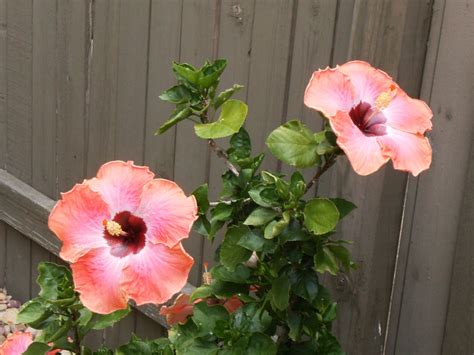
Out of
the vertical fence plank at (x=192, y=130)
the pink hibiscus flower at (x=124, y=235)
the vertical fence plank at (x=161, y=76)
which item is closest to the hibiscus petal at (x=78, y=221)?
the pink hibiscus flower at (x=124, y=235)

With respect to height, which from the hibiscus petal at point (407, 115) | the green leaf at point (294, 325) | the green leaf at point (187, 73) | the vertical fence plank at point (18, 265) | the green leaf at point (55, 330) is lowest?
the vertical fence plank at point (18, 265)

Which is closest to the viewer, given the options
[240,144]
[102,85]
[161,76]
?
[240,144]

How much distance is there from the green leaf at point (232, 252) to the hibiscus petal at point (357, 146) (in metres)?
0.32

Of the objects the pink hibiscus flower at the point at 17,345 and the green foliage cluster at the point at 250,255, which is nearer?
the green foliage cluster at the point at 250,255

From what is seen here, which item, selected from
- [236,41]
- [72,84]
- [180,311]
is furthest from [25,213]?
[180,311]

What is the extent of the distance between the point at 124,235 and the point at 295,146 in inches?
13.1

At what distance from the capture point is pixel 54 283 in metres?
1.57

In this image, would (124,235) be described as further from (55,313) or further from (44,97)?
(44,97)

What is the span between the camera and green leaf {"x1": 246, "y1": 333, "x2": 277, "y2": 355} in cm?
151

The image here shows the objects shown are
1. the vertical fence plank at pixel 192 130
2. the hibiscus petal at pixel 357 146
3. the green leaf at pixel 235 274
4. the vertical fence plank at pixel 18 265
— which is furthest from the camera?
the vertical fence plank at pixel 18 265

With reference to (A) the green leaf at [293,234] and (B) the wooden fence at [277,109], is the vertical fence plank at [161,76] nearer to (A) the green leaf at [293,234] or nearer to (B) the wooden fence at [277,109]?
(B) the wooden fence at [277,109]

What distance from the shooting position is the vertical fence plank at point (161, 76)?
2809 mm

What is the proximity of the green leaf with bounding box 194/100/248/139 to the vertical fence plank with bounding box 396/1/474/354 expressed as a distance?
2.55 feet

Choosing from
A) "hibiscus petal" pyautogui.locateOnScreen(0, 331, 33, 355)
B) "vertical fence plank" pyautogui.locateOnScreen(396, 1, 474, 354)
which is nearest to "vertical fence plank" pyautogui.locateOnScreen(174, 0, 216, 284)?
"vertical fence plank" pyautogui.locateOnScreen(396, 1, 474, 354)
